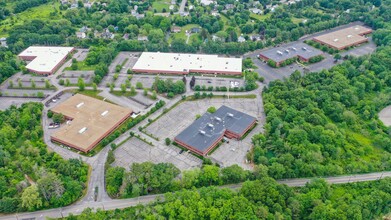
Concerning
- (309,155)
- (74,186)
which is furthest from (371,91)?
(74,186)

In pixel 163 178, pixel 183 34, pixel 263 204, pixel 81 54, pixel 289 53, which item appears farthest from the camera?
pixel 183 34

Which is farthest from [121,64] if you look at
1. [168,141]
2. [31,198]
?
[31,198]

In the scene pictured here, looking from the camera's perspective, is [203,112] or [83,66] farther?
[83,66]

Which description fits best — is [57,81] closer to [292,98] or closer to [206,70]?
[206,70]

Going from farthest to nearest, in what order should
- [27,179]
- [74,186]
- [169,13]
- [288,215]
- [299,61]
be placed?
[169,13], [299,61], [27,179], [74,186], [288,215]

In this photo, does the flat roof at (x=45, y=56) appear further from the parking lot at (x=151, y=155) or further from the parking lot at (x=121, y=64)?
the parking lot at (x=151, y=155)

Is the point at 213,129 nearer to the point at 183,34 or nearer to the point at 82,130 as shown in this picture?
the point at 82,130

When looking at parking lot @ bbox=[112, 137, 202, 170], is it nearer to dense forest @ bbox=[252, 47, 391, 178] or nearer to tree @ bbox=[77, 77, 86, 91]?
dense forest @ bbox=[252, 47, 391, 178]

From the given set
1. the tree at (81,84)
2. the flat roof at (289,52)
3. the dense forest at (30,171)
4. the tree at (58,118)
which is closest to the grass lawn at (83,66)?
the tree at (81,84)
